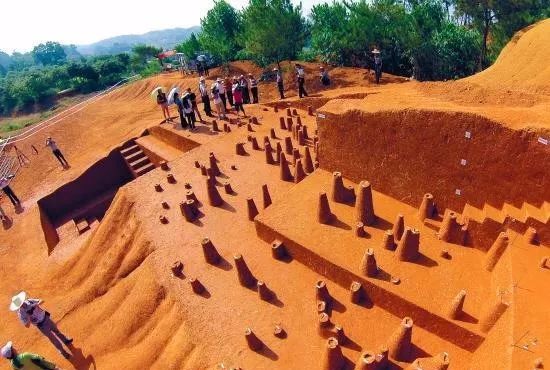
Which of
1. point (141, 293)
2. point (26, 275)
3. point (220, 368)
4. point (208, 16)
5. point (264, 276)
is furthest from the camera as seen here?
point (208, 16)

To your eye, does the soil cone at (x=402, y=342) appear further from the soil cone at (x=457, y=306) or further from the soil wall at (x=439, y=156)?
the soil wall at (x=439, y=156)

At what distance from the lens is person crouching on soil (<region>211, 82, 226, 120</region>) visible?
1253 cm

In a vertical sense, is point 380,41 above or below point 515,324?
above

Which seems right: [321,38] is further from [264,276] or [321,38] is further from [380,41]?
[264,276]

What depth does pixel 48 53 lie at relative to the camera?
10306cm

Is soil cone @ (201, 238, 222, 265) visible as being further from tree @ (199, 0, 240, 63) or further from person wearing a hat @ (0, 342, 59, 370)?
tree @ (199, 0, 240, 63)

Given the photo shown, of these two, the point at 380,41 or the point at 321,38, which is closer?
the point at 380,41

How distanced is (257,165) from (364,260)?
4974 mm

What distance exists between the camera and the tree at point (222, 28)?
2439 centimetres

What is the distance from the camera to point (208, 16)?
Answer: 82.7 feet

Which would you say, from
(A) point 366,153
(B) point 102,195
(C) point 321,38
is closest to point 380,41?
(C) point 321,38

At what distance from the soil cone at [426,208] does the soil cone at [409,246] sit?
2.84 ft

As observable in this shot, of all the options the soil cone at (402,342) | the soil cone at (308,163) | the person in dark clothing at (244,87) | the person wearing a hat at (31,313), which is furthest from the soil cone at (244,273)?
the person in dark clothing at (244,87)

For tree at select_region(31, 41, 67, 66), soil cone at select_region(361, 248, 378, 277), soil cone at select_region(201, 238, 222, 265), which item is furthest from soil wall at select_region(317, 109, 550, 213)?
tree at select_region(31, 41, 67, 66)
